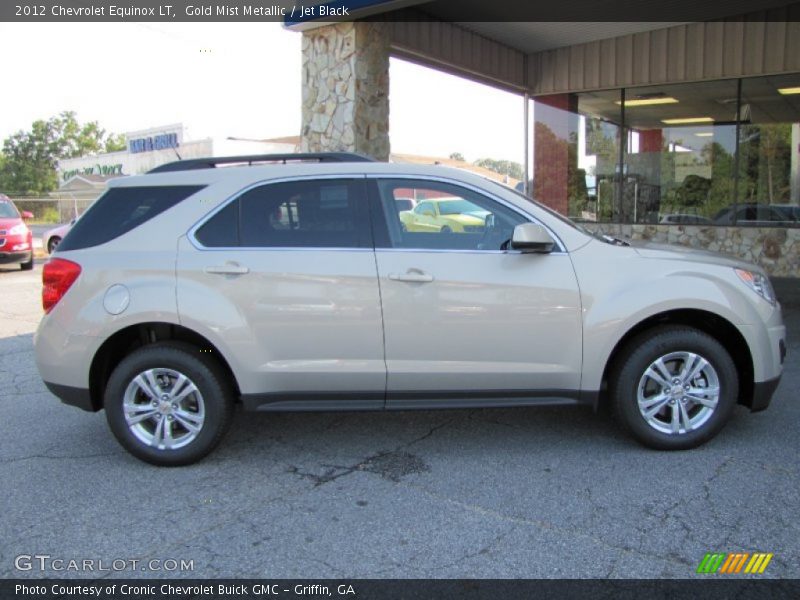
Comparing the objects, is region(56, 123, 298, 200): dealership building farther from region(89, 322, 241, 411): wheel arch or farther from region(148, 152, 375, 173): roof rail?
region(89, 322, 241, 411): wheel arch

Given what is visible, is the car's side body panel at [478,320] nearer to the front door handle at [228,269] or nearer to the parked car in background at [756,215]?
the front door handle at [228,269]

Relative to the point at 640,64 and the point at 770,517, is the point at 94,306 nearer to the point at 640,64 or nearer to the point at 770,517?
the point at 770,517

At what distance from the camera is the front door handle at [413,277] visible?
424 cm

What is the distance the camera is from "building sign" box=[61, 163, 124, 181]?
174 ft

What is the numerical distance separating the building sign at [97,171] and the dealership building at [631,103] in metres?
43.7

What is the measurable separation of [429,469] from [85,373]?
7.25ft

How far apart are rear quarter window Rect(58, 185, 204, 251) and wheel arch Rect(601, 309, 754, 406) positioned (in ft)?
9.50

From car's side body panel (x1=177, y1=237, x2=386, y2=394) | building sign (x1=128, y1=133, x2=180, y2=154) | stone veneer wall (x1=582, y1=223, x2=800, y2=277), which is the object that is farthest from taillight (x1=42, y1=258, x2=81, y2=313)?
building sign (x1=128, y1=133, x2=180, y2=154)

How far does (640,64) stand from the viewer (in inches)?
516

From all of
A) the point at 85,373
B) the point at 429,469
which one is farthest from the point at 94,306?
the point at 429,469

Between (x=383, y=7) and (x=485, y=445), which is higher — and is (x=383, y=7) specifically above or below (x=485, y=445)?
above

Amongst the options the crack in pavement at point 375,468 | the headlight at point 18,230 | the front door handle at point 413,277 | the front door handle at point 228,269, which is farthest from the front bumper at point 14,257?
the front door handle at point 413,277
